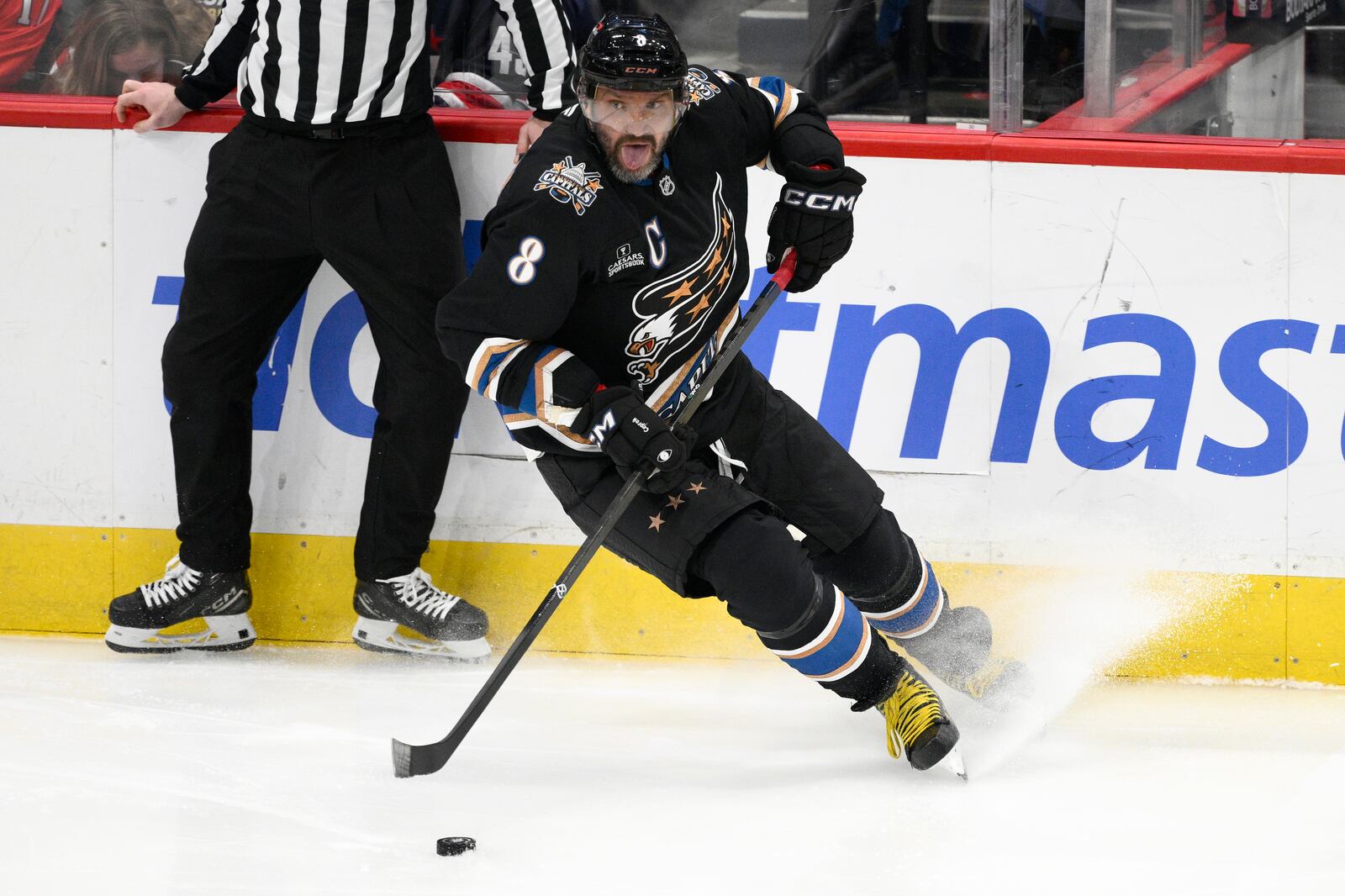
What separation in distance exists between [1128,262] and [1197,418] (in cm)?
33

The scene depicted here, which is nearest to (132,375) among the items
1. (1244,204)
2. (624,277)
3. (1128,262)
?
(624,277)

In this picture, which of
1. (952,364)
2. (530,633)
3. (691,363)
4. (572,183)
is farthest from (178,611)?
(952,364)

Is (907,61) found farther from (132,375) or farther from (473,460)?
(132,375)

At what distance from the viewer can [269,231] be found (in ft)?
9.54

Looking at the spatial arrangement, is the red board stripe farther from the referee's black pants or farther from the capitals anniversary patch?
the capitals anniversary patch

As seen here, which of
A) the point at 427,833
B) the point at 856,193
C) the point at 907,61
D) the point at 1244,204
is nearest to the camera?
the point at 427,833

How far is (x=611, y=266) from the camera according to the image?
2.31 m

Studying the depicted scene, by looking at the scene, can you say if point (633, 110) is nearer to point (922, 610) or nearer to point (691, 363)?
point (691, 363)

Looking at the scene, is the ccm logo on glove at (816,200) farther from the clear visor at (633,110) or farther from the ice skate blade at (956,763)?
the ice skate blade at (956,763)

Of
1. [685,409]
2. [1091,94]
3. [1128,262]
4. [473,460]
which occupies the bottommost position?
[473,460]

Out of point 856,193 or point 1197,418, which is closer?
point 856,193

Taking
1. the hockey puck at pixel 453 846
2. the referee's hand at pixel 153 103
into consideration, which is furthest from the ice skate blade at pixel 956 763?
the referee's hand at pixel 153 103

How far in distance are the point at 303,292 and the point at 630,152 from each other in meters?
1.08

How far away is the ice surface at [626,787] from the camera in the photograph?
7.01 feet
